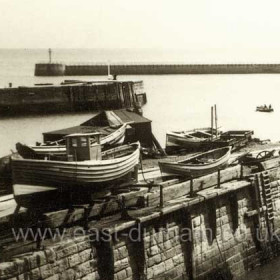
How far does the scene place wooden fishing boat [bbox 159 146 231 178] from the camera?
22.2 m

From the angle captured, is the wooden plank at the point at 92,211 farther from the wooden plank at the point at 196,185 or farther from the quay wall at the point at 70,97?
the quay wall at the point at 70,97

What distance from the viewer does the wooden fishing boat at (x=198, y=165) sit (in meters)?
22.2

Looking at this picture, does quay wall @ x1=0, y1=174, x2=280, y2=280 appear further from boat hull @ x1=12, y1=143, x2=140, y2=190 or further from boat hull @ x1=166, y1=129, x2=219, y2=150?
boat hull @ x1=166, y1=129, x2=219, y2=150

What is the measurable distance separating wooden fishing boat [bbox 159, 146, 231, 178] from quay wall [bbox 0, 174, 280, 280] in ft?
6.67

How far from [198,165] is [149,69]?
484ft

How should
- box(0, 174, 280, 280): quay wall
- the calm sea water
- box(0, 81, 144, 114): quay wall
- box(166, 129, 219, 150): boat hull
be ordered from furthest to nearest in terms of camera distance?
box(0, 81, 144, 114): quay wall, the calm sea water, box(166, 129, 219, 150): boat hull, box(0, 174, 280, 280): quay wall

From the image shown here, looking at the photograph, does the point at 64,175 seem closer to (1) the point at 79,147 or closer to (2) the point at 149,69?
(1) the point at 79,147

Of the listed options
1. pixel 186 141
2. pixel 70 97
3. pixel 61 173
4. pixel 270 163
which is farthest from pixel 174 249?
pixel 70 97

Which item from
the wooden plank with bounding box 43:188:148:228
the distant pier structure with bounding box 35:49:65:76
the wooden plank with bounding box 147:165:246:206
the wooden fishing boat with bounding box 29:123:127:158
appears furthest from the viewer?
the distant pier structure with bounding box 35:49:65:76

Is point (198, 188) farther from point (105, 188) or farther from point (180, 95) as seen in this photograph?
point (180, 95)

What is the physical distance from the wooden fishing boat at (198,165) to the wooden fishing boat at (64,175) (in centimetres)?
375

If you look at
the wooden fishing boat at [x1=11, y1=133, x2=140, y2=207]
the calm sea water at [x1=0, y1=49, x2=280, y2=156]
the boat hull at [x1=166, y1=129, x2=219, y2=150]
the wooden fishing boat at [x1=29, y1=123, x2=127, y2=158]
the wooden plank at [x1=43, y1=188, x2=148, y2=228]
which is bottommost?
the calm sea water at [x1=0, y1=49, x2=280, y2=156]

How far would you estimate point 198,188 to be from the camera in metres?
20.4

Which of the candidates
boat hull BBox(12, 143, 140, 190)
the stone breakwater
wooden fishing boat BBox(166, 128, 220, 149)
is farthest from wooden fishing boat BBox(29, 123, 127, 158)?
the stone breakwater
